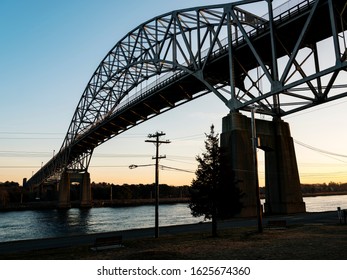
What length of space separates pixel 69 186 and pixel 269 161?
87745 mm

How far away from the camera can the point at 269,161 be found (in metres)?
35.0

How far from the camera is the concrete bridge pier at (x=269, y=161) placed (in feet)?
98.8

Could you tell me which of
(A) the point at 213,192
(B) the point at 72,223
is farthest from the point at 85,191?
(A) the point at 213,192

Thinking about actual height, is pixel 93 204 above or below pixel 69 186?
below

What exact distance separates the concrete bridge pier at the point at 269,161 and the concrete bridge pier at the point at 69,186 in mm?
84004

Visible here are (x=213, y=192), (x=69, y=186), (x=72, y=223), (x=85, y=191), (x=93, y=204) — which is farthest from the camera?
(x=93, y=204)

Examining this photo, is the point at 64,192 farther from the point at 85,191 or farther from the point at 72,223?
the point at 72,223

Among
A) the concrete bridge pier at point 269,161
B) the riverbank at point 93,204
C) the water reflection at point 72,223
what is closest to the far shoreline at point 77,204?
the riverbank at point 93,204

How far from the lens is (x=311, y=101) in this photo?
31.1 meters

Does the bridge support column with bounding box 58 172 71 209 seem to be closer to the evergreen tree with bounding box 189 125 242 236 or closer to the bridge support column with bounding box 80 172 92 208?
the bridge support column with bounding box 80 172 92 208

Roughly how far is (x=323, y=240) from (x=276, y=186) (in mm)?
19047

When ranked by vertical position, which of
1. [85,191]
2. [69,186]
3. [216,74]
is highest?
[216,74]

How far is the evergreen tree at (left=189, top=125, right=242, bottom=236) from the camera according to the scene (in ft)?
69.3

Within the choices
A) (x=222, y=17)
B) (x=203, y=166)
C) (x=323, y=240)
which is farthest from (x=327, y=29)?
(x=323, y=240)
